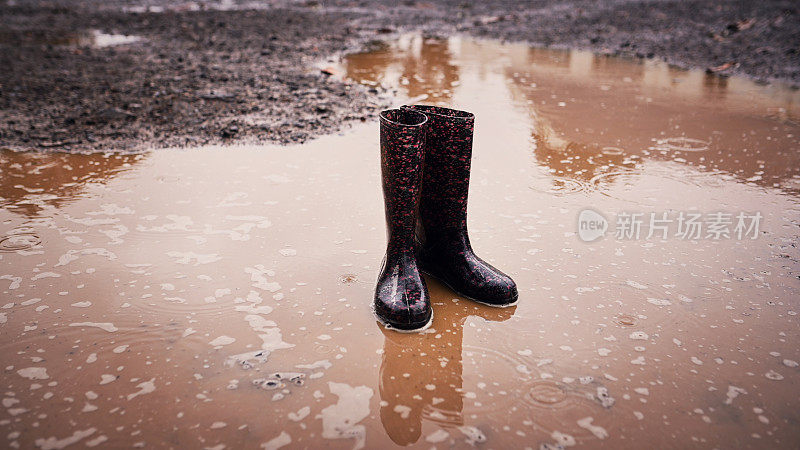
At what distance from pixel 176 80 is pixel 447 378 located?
14.9 ft

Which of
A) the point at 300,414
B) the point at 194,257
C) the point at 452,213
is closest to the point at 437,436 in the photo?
the point at 300,414

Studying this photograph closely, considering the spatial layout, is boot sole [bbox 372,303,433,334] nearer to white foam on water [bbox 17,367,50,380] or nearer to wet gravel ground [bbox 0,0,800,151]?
white foam on water [bbox 17,367,50,380]

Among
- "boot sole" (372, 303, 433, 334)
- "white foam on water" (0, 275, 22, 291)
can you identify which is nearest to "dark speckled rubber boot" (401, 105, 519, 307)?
"boot sole" (372, 303, 433, 334)

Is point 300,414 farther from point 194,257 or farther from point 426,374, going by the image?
point 194,257

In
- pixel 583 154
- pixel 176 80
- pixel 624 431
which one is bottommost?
pixel 624 431

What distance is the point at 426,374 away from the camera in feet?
5.35

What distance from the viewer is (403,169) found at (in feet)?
6.01

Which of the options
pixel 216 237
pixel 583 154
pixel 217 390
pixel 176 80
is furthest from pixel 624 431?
pixel 176 80

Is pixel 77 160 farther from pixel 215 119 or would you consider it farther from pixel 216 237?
pixel 216 237

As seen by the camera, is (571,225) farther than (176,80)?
No

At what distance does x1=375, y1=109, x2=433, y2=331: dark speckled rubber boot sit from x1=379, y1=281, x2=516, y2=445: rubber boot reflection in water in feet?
0.26

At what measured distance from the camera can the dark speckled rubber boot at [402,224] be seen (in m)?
1.80

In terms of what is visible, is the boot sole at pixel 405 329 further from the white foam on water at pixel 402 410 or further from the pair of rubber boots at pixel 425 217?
the white foam on water at pixel 402 410

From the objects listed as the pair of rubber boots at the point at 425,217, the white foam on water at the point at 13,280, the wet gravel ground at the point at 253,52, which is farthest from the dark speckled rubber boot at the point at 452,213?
the wet gravel ground at the point at 253,52
